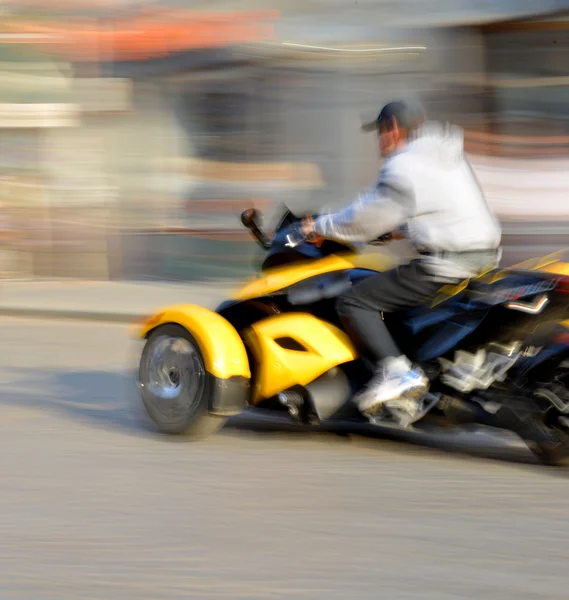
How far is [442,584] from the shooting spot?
4910 mm

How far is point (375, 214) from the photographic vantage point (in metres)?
7.08

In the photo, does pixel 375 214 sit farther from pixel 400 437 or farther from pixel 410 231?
pixel 400 437

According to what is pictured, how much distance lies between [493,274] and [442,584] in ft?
7.55

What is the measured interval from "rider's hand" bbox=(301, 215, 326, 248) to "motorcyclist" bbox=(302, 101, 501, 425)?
8cm

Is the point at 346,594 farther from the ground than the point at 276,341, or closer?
closer

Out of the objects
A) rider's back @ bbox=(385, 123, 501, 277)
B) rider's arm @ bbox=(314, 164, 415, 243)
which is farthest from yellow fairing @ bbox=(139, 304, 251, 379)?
rider's back @ bbox=(385, 123, 501, 277)

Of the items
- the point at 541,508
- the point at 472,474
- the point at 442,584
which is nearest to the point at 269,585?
the point at 442,584

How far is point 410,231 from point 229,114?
11666 millimetres

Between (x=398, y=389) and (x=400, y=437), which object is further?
(x=400, y=437)

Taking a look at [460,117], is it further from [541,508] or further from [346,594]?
Answer: [346,594]

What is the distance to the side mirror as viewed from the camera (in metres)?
7.48

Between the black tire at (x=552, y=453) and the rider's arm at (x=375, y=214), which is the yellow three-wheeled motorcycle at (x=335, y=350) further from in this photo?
the rider's arm at (x=375, y=214)

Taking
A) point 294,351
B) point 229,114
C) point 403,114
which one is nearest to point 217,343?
point 294,351

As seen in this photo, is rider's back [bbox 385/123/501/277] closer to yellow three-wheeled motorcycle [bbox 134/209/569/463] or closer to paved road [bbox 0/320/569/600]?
yellow three-wheeled motorcycle [bbox 134/209/569/463]
